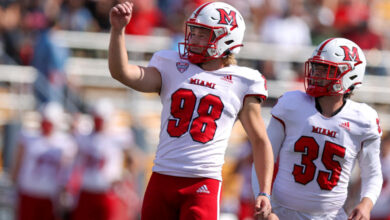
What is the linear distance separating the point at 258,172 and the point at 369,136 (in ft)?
2.51

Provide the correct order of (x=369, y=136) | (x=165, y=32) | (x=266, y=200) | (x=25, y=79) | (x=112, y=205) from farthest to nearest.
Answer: (x=165, y=32) → (x=25, y=79) → (x=112, y=205) → (x=369, y=136) → (x=266, y=200)

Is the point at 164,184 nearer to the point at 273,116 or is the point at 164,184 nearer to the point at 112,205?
the point at 273,116

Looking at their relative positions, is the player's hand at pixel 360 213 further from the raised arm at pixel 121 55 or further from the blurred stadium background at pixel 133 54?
the blurred stadium background at pixel 133 54

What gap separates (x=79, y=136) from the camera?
35.9 ft

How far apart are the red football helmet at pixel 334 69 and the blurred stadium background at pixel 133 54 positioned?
19.3ft

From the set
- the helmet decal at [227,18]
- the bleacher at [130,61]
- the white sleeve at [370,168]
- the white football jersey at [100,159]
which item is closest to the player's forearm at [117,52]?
the helmet decal at [227,18]

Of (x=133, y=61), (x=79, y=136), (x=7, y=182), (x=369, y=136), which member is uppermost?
(x=369, y=136)

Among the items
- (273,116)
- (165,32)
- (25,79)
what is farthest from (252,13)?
(273,116)

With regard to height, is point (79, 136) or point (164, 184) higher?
point (164, 184)

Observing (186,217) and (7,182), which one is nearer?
(186,217)

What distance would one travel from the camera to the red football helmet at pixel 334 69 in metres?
5.37

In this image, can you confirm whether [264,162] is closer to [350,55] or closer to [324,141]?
[324,141]

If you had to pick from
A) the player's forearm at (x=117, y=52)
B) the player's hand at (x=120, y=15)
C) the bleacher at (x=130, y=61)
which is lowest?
the bleacher at (x=130, y=61)

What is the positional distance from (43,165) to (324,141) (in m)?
6.18
